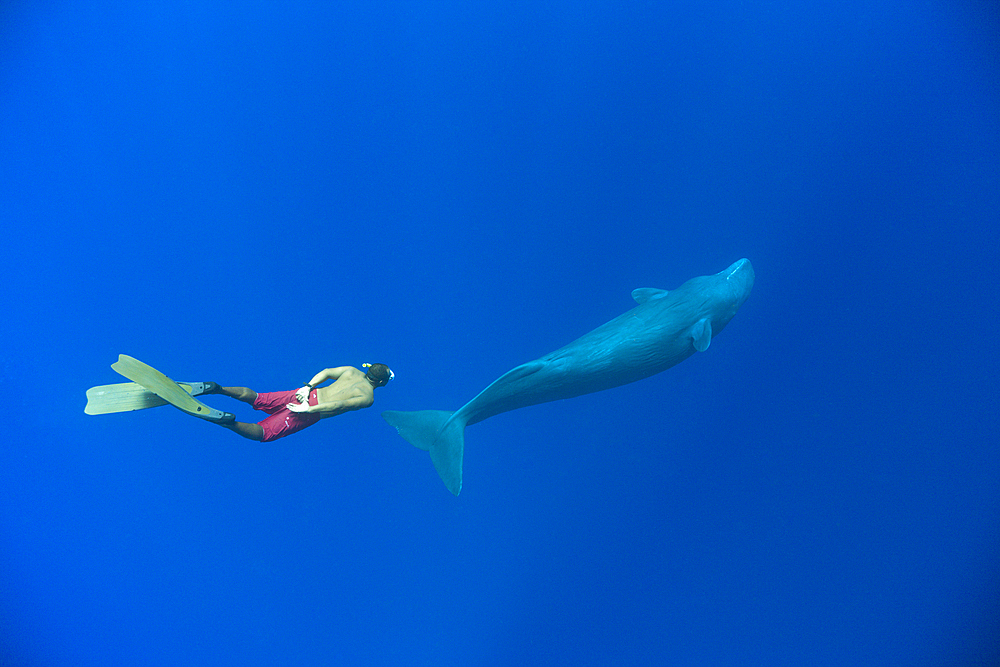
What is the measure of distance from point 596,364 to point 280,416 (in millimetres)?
3760

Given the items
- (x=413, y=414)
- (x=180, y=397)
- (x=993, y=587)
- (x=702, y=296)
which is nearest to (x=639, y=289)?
(x=702, y=296)

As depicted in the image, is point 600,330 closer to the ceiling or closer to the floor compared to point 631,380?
closer to the ceiling

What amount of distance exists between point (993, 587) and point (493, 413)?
338 inches

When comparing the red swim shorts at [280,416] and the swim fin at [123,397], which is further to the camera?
the red swim shorts at [280,416]

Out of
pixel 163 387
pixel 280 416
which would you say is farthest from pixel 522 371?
pixel 163 387

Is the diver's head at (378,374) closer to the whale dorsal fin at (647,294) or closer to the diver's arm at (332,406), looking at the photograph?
the diver's arm at (332,406)

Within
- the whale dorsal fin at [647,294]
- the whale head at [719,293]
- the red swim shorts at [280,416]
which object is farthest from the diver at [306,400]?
the whale head at [719,293]

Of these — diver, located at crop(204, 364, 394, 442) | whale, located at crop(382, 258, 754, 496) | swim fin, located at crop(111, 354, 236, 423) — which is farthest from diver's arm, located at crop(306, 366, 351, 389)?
swim fin, located at crop(111, 354, 236, 423)

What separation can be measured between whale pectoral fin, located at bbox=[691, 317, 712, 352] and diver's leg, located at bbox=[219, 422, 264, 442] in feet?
17.2

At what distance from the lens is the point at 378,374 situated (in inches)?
213

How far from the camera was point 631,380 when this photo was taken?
5.76 meters

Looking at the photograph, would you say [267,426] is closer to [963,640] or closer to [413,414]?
[413,414]

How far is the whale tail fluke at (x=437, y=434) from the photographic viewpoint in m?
5.09

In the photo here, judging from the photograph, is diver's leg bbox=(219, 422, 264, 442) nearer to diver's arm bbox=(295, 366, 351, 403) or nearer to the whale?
diver's arm bbox=(295, 366, 351, 403)
